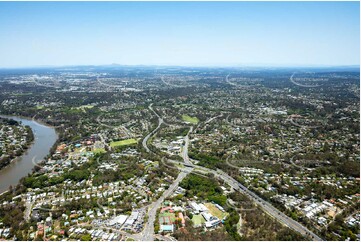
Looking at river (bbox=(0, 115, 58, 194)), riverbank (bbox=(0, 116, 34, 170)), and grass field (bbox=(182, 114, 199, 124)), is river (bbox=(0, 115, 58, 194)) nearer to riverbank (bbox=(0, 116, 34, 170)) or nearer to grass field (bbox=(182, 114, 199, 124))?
riverbank (bbox=(0, 116, 34, 170))

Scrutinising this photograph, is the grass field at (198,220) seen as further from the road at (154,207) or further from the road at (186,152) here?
the road at (186,152)

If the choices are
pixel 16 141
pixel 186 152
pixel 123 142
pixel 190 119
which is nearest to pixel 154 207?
pixel 186 152

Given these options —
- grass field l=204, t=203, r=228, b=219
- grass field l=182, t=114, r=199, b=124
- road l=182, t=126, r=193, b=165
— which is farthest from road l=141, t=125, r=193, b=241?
grass field l=182, t=114, r=199, b=124

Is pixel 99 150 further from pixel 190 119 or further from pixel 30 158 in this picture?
pixel 190 119

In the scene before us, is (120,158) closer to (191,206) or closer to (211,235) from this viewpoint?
(191,206)

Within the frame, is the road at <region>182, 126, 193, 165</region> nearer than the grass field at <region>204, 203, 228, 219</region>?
No

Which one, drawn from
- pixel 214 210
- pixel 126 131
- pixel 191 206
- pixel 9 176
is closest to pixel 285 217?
pixel 214 210
